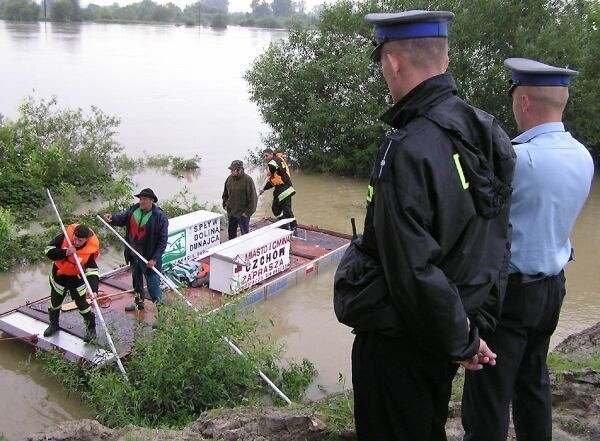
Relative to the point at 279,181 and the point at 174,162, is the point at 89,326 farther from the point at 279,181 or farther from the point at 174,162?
the point at 174,162

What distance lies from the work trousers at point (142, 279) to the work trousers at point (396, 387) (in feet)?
19.5

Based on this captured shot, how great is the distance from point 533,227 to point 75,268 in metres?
5.34

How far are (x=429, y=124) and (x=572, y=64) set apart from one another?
1584cm

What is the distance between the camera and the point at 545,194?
8.71 feet

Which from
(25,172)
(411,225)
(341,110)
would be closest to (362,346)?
(411,225)

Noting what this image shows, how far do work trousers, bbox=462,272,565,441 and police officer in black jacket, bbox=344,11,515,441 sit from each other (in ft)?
1.54

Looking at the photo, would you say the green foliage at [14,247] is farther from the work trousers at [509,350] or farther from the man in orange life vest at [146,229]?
the work trousers at [509,350]

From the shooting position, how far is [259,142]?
21.7m

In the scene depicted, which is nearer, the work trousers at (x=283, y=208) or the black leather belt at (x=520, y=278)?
the black leather belt at (x=520, y=278)

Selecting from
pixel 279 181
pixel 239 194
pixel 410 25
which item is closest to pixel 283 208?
pixel 279 181

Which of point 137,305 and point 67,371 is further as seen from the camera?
point 137,305

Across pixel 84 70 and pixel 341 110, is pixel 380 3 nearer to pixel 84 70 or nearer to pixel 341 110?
pixel 341 110

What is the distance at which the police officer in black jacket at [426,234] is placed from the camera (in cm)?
189

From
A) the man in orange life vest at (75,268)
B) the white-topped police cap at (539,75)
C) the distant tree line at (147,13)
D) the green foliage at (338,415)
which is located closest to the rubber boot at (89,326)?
the man in orange life vest at (75,268)
